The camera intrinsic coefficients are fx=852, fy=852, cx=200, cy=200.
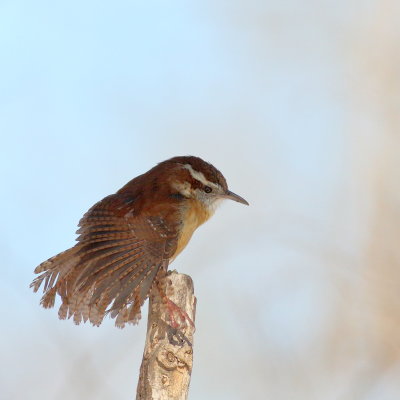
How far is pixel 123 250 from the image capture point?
432cm

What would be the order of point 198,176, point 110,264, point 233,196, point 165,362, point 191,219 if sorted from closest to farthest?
point 165,362, point 110,264, point 191,219, point 198,176, point 233,196

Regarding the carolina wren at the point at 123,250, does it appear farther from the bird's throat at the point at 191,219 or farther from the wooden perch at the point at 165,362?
the wooden perch at the point at 165,362

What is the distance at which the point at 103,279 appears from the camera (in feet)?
13.7

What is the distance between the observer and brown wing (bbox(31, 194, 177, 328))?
164 inches

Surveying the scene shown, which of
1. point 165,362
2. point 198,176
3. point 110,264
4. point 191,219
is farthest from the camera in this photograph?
point 198,176

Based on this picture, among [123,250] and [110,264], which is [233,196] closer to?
[123,250]

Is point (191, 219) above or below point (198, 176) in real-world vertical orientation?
below

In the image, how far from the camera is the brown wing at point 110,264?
417 centimetres

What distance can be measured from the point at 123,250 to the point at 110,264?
126 millimetres

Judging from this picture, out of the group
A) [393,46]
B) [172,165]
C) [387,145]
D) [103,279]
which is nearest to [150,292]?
[103,279]

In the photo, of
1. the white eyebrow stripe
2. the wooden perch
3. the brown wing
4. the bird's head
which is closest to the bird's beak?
the bird's head

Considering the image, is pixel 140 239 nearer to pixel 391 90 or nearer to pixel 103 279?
pixel 103 279

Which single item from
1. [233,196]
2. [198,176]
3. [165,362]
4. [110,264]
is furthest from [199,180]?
[165,362]

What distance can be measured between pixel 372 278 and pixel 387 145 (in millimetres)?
868
